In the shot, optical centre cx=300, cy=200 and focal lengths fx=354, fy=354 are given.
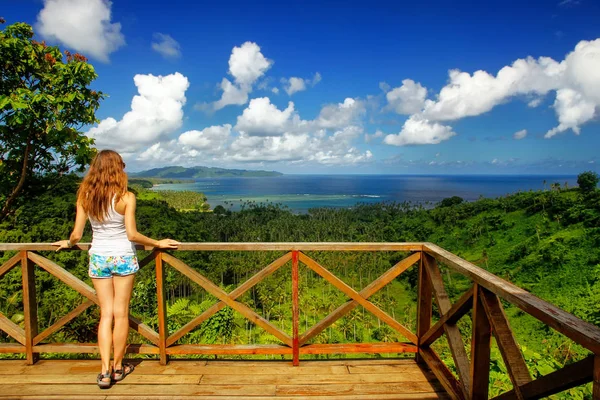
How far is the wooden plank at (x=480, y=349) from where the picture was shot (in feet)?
7.50

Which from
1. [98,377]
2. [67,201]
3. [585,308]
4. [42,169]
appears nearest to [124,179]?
[98,377]

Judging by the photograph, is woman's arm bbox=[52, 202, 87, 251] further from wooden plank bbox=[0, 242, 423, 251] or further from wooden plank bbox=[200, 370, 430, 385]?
wooden plank bbox=[200, 370, 430, 385]

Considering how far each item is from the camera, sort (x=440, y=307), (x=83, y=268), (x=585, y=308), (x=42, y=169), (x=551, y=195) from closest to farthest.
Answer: (x=440, y=307)
(x=42, y=169)
(x=83, y=268)
(x=585, y=308)
(x=551, y=195)

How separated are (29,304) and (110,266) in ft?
4.14

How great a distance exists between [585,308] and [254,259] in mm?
34062

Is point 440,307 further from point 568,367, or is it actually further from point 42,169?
point 42,169

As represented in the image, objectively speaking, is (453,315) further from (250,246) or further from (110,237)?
(110,237)

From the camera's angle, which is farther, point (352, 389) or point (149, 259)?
point (149, 259)

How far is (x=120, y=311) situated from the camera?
2828 millimetres

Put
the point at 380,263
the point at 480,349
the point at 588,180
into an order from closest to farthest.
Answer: the point at 480,349
the point at 588,180
the point at 380,263

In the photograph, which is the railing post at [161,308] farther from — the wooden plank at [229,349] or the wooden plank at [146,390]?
the wooden plank at [146,390]

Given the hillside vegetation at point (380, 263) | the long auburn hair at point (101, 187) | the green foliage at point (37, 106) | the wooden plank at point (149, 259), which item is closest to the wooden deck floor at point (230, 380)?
the wooden plank at point (149, 259)

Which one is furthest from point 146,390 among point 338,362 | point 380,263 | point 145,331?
point 380,263

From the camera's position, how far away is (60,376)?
302 cm
